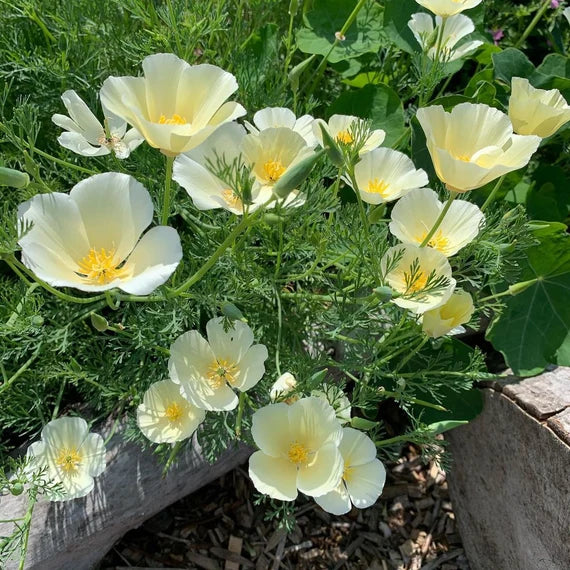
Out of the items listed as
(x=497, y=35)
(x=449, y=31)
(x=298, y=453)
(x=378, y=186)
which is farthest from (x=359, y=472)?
(x=497, y=35)

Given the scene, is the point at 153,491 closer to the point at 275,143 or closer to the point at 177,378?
the point at 177,378

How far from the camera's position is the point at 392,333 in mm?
1379

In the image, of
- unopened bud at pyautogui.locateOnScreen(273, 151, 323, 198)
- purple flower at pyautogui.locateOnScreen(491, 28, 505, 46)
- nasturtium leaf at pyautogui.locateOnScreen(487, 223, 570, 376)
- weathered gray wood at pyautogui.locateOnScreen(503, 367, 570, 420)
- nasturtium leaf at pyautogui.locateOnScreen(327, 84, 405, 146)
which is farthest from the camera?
purple flower at pyautogui.locateOnScreen(491, 28, 505, 46)

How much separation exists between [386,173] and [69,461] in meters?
0.97

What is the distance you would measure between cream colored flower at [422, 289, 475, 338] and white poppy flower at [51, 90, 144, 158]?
0.71 metres

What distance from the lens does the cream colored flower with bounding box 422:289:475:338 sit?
1234 millimetres

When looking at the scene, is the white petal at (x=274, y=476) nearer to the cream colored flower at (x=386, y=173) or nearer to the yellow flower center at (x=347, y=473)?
the yellow flower center at (x=347, y=473)

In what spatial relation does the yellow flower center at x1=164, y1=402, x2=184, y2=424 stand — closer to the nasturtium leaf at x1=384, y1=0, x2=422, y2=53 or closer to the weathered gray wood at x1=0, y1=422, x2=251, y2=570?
→ the weathered gray wood at x1=0, y1=422, x2=251, y2=570

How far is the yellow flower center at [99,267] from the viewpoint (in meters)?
1.12

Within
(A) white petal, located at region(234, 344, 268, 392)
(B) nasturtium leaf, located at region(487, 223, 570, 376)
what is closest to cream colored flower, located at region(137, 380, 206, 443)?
(A) white petal, located at region(234, 344, 268, 392)

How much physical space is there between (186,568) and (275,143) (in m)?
1.35

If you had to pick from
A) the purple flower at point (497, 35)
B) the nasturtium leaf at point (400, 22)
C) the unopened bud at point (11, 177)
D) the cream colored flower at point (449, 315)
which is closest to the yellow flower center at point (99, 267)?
the unopened bud at point (11, 177)

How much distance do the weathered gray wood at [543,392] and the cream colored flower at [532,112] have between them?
0.71 m

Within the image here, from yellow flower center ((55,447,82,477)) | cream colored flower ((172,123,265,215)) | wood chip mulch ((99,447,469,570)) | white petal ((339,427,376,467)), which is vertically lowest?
wood chip mulch ((99,447,469,570))
